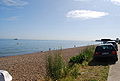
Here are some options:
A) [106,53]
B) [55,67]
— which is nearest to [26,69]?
[106,53]

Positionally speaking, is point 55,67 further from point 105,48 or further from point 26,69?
point 105,48

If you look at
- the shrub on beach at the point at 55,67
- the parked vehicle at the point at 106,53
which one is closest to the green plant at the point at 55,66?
the shrub on beach at the point at 55,67

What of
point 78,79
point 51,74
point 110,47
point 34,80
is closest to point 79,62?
point 110,47

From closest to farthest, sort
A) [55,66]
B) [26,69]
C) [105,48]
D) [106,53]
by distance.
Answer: [55,66], [106,53], [105,48], [26,69]

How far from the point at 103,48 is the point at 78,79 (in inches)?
312

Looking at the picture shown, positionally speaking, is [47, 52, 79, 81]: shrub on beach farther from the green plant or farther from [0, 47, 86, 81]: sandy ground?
[0, 47, 86, 81]: sandy ground

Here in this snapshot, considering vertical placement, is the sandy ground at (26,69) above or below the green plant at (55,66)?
below

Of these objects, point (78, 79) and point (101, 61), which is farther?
point (101, 61)

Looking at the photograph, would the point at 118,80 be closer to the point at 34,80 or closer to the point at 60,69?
the point at 60,69

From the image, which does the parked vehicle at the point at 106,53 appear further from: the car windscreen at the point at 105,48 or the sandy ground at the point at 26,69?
the sandy ground at the point at 26,69

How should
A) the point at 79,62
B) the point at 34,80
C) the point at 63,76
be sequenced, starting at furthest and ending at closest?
the point at 79,62
the point at 34,80
the point at 63,76

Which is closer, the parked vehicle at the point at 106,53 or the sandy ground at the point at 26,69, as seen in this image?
the sandy ground at the point at 26,69

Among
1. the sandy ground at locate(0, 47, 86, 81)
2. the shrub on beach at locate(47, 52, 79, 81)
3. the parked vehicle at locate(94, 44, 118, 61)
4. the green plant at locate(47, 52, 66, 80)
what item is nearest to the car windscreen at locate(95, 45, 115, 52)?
the parked vehicle at locate(94, 44, 118, 61)

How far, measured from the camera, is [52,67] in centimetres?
874
